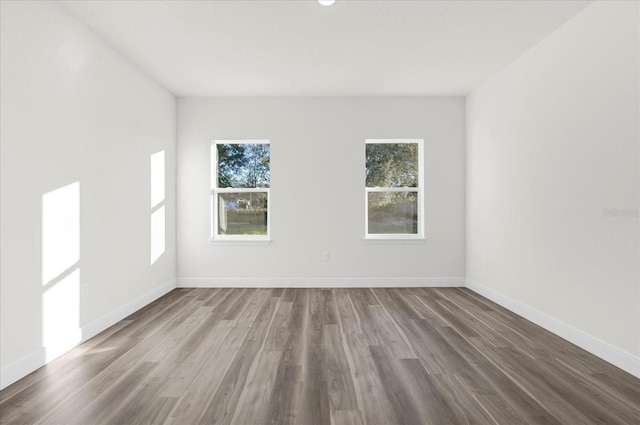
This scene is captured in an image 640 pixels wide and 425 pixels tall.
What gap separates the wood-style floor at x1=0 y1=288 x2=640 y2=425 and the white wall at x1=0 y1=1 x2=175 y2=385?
1.36ft

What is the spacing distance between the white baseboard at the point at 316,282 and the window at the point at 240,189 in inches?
25.4

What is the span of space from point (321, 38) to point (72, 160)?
8.05 feet

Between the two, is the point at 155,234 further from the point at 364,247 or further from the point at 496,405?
the point at 496,405

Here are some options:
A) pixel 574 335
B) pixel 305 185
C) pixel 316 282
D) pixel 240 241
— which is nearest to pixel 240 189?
pixel 240 241

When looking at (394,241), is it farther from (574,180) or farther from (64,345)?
(64,345)

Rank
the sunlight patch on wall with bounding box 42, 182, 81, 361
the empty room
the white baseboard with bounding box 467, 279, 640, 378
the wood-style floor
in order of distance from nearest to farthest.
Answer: the wood-style floor, the empty room, the white baseboard with bounding box 467, 279, 640, 378, the sunlight patch on wall with bounding box 42, 182, 81, 361

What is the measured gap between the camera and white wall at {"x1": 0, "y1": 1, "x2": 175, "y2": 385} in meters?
2.06

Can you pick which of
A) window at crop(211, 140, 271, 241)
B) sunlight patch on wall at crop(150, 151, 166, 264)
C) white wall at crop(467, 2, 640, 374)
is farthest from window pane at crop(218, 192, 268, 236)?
white wall at crop(467, 2, 640, 374)

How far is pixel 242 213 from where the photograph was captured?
4.68 m

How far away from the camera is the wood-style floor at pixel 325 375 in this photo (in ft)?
5.54

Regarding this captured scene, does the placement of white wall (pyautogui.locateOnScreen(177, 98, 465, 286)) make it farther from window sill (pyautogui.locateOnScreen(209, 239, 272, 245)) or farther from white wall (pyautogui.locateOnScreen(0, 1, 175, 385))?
white wall (pyautogui.locateOnScreen(0, 1, 175, 385))

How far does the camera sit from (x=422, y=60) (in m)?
3.43

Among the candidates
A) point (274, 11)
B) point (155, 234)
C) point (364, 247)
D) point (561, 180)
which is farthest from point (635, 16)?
point (155, 234)

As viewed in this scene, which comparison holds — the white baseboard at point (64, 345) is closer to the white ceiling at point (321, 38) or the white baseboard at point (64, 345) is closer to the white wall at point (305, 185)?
the white wall at point (305, 185)
